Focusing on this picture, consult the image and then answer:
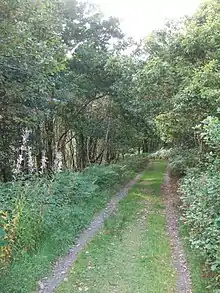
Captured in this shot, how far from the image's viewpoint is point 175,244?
7945mm

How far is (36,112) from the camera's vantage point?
459 inches

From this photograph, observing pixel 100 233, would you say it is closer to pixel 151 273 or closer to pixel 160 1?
pixel 151 273

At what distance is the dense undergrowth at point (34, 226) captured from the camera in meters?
5.29

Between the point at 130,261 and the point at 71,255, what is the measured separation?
3.74 ft

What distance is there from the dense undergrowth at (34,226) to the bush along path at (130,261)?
1.32 ft

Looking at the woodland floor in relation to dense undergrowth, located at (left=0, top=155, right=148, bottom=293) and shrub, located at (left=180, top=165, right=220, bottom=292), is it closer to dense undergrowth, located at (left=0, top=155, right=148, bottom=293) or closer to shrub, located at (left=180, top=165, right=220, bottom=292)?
dense undergrowth, located at (left=0, top=155, right=148, bottom=293)

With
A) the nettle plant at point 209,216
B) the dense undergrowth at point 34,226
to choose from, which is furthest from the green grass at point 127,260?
the nettle plant at point 209,216

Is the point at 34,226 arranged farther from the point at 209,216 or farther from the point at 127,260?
the point at 209,216

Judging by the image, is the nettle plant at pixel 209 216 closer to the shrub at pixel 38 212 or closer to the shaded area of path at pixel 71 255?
the shaded area of path at pixel 71 255

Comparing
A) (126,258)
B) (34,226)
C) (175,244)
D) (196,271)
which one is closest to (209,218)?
(196,271)

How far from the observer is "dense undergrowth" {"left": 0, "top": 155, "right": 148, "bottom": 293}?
5.29m

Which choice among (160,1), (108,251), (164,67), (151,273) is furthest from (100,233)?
(160,1)

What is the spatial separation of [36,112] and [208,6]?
6948 millimetres

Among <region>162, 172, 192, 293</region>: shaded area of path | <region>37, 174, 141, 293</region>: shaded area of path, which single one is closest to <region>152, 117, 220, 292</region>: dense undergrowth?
<region>162, 172, 192, 293</region>: shaded area of path
